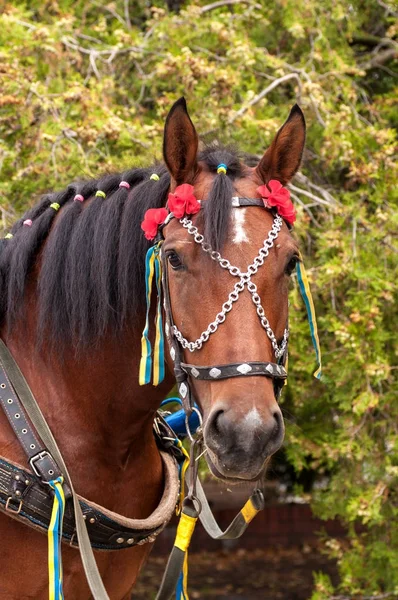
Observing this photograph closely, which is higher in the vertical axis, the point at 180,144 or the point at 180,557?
the point at 180,144

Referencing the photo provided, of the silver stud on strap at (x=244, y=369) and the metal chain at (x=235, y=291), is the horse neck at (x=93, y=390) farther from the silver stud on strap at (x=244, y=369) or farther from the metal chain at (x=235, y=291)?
the silver stud on strap at (x=244, y=369)

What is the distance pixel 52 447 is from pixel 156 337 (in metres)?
0.44

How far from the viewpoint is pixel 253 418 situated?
6.15 ft

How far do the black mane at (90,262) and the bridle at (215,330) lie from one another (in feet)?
0.63

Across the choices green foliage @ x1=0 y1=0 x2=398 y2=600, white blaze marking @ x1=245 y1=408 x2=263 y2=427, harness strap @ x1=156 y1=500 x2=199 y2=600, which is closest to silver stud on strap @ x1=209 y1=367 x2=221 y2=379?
white blaze marking @ x1=245 y1=408 x2=263 y2=427

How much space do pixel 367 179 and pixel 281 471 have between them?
3.31 meters

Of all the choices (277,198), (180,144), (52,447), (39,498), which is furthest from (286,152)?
(39,498)

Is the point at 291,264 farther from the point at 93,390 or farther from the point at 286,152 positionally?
the point at 93,390

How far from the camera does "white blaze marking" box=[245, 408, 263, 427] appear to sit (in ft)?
6.14

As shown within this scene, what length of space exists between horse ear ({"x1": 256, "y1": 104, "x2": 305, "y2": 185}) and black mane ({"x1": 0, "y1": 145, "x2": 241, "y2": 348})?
0.28ft

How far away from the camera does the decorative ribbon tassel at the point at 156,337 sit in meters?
2.23

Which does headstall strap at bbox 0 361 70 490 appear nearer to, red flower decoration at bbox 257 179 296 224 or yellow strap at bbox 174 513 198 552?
yellow strap at bbox 174 513 198 552

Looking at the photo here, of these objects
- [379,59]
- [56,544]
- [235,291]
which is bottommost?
[379,59]

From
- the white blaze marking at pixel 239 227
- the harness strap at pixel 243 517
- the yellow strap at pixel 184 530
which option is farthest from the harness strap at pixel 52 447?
the white blaze marking at pixel 239 227
